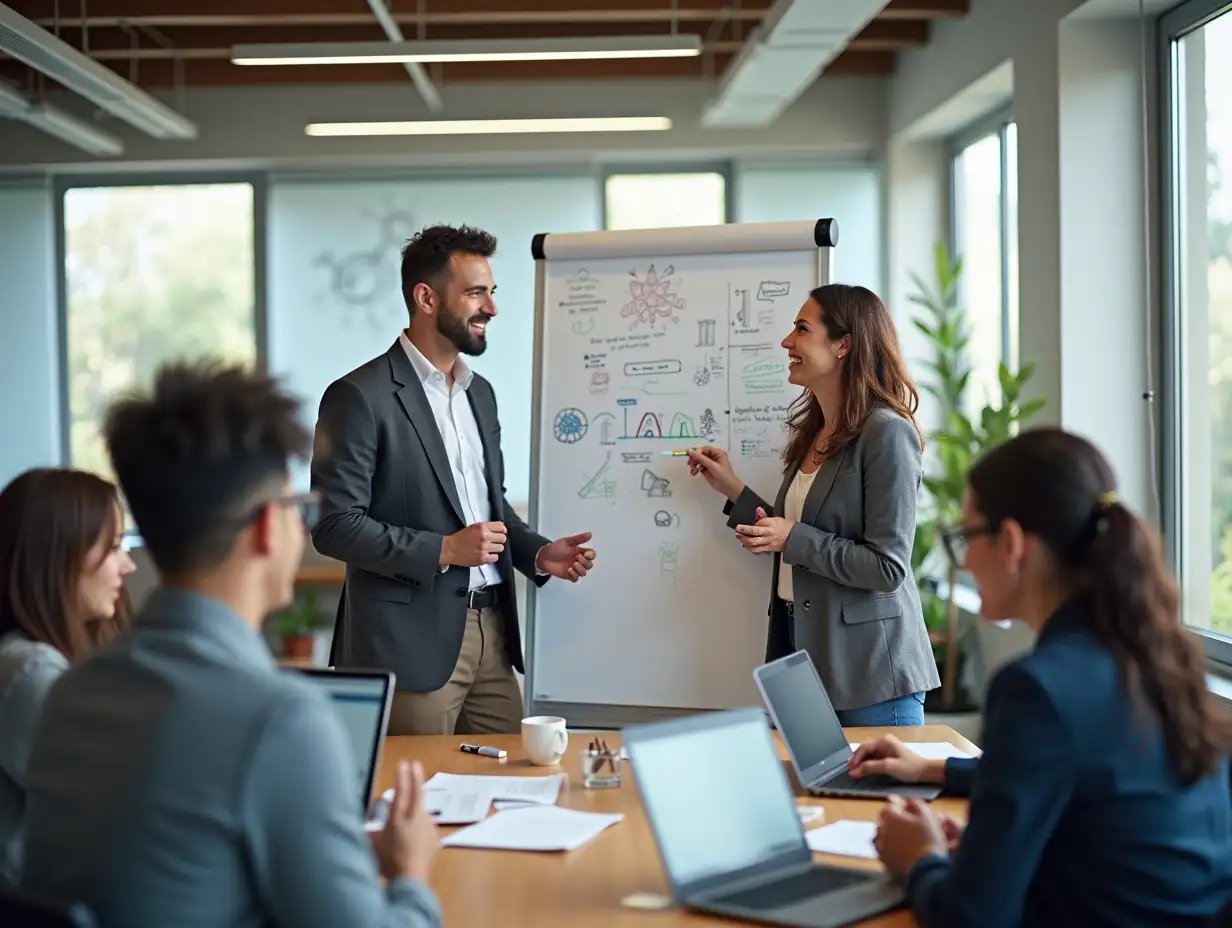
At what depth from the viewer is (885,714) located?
2971 mm

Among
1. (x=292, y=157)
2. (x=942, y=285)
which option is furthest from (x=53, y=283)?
(x=942, y=285)

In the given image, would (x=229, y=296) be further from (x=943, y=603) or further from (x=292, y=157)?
(x=943, y=603)

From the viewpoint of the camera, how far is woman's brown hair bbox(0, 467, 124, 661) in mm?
1955

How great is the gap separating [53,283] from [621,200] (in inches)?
122

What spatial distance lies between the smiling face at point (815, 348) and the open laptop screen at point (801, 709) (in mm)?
949

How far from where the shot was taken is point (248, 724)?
1.25 m

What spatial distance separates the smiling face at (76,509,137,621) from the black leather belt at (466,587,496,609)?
1.24 m

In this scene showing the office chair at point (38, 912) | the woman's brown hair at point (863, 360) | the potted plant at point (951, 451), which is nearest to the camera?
the office chair at point (38, 912)

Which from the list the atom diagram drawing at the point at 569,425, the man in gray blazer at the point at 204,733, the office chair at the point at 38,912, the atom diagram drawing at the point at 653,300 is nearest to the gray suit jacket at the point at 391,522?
the atom diagram drawing at the point at 569,425

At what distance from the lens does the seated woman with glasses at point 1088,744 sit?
1.52 m

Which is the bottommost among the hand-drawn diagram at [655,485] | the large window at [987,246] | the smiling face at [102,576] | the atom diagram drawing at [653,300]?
the smiling face at [102,576]

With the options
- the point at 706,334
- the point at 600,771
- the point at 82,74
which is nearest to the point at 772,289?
the point at 706,334

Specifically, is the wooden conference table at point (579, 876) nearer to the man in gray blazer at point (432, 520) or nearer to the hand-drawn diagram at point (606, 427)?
the man in gray blazer at point (432, 520)

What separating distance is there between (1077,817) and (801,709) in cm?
76
